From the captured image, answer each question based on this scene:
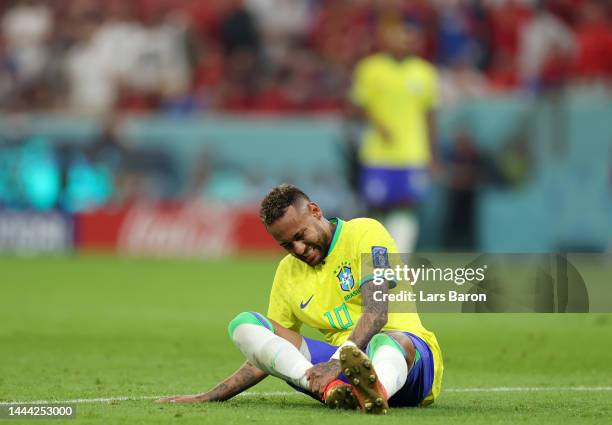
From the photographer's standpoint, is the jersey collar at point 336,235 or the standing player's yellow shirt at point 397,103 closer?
the jersey collar at point 336,235

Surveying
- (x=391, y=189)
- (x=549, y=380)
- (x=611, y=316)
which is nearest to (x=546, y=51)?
(x=391, y=189)

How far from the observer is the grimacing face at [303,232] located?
6.27m

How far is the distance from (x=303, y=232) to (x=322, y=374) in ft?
2.16

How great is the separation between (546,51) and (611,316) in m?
7.02

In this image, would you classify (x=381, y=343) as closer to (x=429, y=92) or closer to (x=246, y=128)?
(x=429, y=92)

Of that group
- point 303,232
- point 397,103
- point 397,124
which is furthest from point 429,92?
point 303,232

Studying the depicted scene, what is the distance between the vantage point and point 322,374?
243 inches

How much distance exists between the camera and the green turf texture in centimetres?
645

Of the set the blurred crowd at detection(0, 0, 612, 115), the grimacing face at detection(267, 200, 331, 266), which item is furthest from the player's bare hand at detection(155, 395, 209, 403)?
the blurred crowd at detection(0, 0, 612, 115)

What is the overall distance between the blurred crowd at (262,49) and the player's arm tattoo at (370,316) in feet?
41.7

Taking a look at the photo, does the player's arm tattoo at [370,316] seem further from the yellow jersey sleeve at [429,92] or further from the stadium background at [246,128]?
the stadium background at [246,128]

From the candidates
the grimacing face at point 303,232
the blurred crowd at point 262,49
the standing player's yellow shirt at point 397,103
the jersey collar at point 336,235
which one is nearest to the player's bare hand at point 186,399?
the grimacing face at point 303,232

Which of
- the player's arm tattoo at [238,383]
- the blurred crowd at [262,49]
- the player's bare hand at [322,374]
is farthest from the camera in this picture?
the blurred crowd at [262,49]

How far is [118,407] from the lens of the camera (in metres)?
6.61
